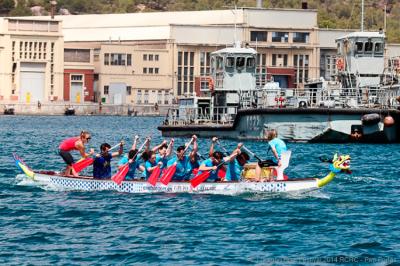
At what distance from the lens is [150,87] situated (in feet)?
598

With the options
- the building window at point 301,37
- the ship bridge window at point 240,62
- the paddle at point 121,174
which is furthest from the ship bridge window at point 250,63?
the building window at point 301,37

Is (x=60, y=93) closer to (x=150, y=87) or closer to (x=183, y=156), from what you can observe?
(x=150, y=87)

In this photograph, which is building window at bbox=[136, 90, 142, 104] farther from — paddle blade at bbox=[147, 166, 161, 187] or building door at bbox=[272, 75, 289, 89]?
paddle blade at bbox=[147, 166, 161, 187]

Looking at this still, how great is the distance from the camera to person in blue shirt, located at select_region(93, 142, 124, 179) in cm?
4244

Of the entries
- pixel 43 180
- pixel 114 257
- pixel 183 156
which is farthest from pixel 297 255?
pixel 43 180

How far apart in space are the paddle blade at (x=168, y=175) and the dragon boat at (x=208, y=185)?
178 mm

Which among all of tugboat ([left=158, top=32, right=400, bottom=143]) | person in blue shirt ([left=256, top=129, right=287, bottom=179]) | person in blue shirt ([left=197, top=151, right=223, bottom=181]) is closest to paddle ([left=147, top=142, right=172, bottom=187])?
person in blue shirt ([left=197, top=151, right=223, bottom=181])

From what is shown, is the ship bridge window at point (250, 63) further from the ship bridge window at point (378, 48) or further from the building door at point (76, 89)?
the building door at point (76, 89)

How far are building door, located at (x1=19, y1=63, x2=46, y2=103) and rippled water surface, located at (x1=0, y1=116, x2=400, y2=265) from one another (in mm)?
130051

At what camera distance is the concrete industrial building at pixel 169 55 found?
178 m

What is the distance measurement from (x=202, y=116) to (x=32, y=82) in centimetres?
9161

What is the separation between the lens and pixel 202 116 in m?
90.5

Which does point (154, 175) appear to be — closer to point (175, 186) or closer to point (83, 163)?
point (175, 186)

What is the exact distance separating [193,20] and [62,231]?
15616 centimetres
